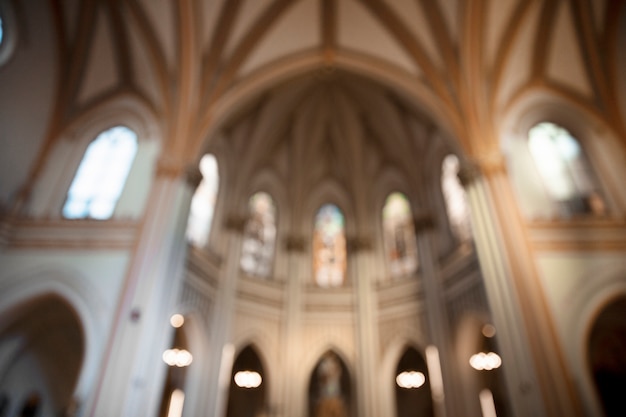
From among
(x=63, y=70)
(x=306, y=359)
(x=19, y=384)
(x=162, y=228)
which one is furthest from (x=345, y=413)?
(x=63, y=70)

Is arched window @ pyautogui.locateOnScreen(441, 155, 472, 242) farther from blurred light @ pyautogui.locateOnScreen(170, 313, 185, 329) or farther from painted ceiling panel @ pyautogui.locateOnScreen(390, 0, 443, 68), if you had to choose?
blurred light @ pyautogui.locateOnScreen(170, 313, 185, 329)

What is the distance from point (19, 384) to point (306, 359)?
305 inches

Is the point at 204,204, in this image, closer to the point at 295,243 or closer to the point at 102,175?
the point at 102,175

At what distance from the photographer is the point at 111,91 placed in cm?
1375

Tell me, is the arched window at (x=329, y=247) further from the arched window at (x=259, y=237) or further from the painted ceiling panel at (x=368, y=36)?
the painted ceiling panel at (x=368, y=36)

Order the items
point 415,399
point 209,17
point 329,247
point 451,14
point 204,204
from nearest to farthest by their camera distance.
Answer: point 451,14, point 209,17, point 204,204, point 415,399, point 329,247

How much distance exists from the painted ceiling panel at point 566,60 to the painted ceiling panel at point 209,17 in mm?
9443

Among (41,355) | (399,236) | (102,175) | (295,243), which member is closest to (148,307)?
(41,355)

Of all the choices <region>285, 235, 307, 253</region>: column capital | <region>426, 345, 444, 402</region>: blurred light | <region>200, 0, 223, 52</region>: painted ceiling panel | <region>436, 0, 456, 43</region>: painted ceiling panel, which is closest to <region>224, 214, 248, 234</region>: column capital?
<region>285, 235, 307, 253</region>: column capital

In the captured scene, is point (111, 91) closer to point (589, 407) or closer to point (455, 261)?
point (455, 261)

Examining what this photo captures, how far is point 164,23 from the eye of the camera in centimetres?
1238

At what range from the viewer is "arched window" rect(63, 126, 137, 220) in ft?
39.4

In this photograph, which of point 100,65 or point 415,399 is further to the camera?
point 415,399

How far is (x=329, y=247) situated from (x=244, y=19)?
828 centimetres
